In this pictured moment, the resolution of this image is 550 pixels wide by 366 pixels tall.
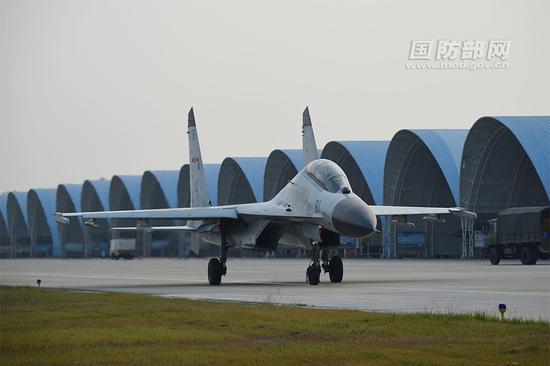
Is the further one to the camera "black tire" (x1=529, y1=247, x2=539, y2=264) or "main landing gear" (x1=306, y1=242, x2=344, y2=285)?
"black tire" (x1=529, y1=247, x2=539, y2=264)

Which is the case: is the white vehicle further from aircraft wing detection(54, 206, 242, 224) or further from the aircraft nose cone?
the aircraft nose cone

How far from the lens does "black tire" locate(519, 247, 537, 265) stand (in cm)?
6294

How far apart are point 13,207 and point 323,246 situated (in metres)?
124

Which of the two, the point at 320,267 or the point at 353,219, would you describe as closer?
the point at 353,219

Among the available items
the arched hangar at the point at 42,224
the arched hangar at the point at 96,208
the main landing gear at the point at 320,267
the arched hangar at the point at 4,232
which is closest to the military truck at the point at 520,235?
the main landing gear at the point at 320,267

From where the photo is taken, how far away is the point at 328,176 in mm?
35438

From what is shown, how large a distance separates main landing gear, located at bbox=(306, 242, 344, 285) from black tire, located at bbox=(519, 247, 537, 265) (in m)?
27.0

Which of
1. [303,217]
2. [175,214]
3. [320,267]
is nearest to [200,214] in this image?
[175,214]

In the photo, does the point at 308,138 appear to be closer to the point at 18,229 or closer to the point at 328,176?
the point at 328,176

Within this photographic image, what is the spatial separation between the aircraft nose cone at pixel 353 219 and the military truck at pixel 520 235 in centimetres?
3110

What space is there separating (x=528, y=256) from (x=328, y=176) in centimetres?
3072

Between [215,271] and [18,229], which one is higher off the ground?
[18,229]

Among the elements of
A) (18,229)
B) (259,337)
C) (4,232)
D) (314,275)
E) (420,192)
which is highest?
(420,192)

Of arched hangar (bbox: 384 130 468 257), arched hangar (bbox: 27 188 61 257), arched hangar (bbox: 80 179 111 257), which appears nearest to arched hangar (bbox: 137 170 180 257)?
arched hangar (bbox: 80 179 111 257)
